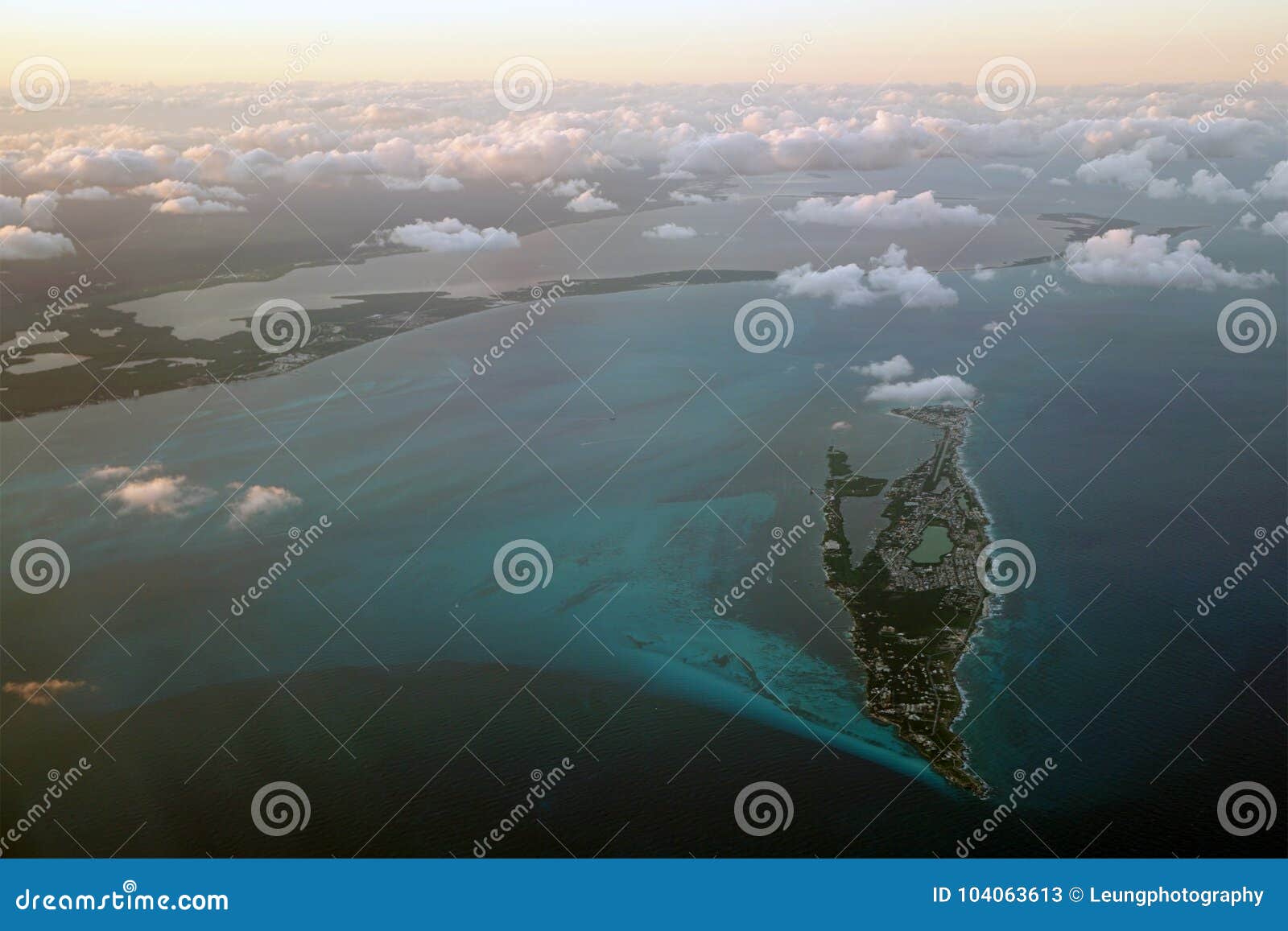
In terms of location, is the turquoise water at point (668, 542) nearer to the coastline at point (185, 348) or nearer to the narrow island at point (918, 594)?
the narrow island at point (918, 594)

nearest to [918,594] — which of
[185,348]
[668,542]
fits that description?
[668,542]

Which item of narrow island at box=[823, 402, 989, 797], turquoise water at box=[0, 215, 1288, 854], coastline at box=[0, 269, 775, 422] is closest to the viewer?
narrow island at box=[823, 402, 989, 797]

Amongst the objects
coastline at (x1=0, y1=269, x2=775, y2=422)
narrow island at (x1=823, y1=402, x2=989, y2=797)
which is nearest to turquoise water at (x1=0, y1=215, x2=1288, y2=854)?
narrow island at (x1=823, y1=402, x2=989, y2=797)

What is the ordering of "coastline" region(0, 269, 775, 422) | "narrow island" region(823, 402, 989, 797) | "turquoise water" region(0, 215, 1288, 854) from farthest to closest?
"coastline" region(0, 269, 775, 422) < "turquoise water" region(0, 215, 1288, 854) < "narrow island" region(823, 402, 989, 797)

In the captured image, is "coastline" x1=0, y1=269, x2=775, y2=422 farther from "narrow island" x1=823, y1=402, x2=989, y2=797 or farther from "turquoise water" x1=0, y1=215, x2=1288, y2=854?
"narrow island" x1=823, y1=402, x2=989, y2=797

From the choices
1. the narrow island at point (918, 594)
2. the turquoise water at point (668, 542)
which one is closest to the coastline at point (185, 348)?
the turquoise water at point (668, 542)

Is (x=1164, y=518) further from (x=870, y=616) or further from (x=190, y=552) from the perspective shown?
(x=190, y=552)
